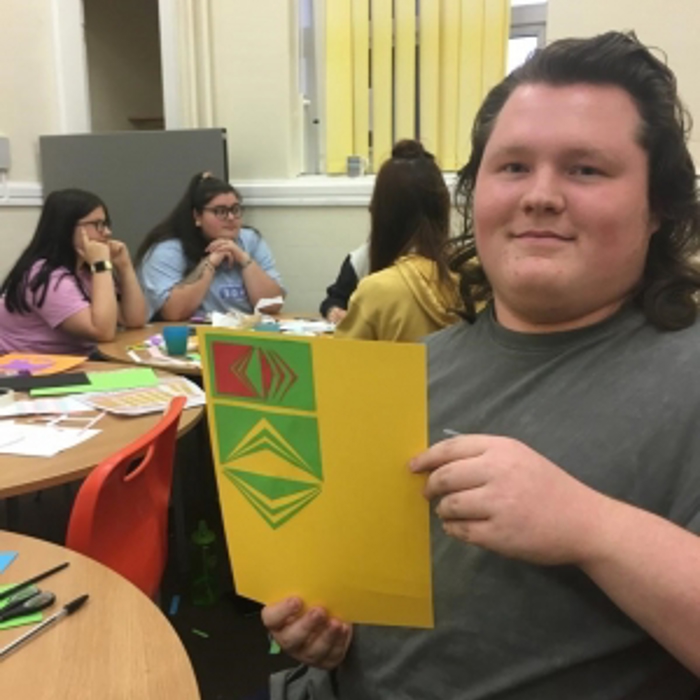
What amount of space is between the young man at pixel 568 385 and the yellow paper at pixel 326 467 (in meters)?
0.05

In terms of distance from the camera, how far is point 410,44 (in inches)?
151

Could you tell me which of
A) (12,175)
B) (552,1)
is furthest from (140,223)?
(552,1)

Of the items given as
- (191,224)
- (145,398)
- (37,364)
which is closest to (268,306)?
(191,224)

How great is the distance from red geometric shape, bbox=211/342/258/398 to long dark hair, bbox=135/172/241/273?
9.62ft

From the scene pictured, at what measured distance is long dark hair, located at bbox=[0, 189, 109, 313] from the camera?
9.36 ft

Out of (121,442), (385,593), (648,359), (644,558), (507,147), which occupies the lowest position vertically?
(121,442)

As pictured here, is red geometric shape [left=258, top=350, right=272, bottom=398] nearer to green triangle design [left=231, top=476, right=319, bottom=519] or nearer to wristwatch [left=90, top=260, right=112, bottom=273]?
green triangle design [left=231, top=476, right=319, bottom=519]

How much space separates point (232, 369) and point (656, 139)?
0.55 metres

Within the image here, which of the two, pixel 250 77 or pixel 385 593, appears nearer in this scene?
pixel 385 593

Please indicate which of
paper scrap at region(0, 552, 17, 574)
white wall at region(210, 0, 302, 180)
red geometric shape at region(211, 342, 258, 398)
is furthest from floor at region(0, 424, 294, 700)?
white wall at region(210, 0, 302, 180)

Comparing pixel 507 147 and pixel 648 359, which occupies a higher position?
pixel 507 147

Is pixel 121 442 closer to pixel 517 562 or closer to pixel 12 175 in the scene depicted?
pixel 517 562

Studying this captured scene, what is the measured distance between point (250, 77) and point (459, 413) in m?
3.63

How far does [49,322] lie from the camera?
2.83 m
